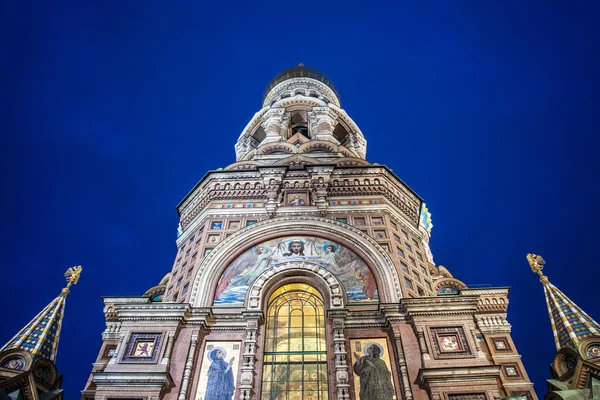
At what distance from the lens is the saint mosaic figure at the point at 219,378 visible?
1435 centimetres

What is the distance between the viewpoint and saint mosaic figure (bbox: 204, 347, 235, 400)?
14.4m

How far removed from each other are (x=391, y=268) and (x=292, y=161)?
8.96 meters

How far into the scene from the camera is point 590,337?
603 inches

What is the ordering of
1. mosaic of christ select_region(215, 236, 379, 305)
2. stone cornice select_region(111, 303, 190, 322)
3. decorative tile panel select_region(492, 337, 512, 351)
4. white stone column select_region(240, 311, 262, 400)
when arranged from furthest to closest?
decorative tile panel select_region(492, 337, 512, 351) < mosaic of christ select_region(215, 236, 379, 305) < stone cornice select_region(111, 303, 190, 322) < white stone column select_region(240, 311, 262, 400)

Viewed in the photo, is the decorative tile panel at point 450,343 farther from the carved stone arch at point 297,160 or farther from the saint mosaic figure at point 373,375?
the carved stone arch at point 297,160

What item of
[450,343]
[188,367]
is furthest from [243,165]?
[450,343]

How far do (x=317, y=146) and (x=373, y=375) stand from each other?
16.6 m

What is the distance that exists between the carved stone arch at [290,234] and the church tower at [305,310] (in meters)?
0.05

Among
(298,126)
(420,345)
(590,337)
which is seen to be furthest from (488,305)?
(298,126)

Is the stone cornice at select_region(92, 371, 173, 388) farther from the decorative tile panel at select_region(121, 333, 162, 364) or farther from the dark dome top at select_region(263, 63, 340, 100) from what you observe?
the dark dome top at select_region(263, 63, 340, 100)

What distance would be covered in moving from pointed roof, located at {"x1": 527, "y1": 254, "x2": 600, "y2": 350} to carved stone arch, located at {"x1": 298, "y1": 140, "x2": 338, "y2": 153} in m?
14.2

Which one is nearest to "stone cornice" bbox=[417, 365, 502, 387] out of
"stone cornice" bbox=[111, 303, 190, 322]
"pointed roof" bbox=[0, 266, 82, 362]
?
"stone cornice" bbox=[111, 303, 190, 322]

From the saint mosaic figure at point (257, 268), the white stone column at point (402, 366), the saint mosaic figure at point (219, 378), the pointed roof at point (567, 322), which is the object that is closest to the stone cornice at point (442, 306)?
the white stone column at point (402, 366)

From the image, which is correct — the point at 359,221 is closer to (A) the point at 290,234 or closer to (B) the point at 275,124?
(A) the point at 290,234
